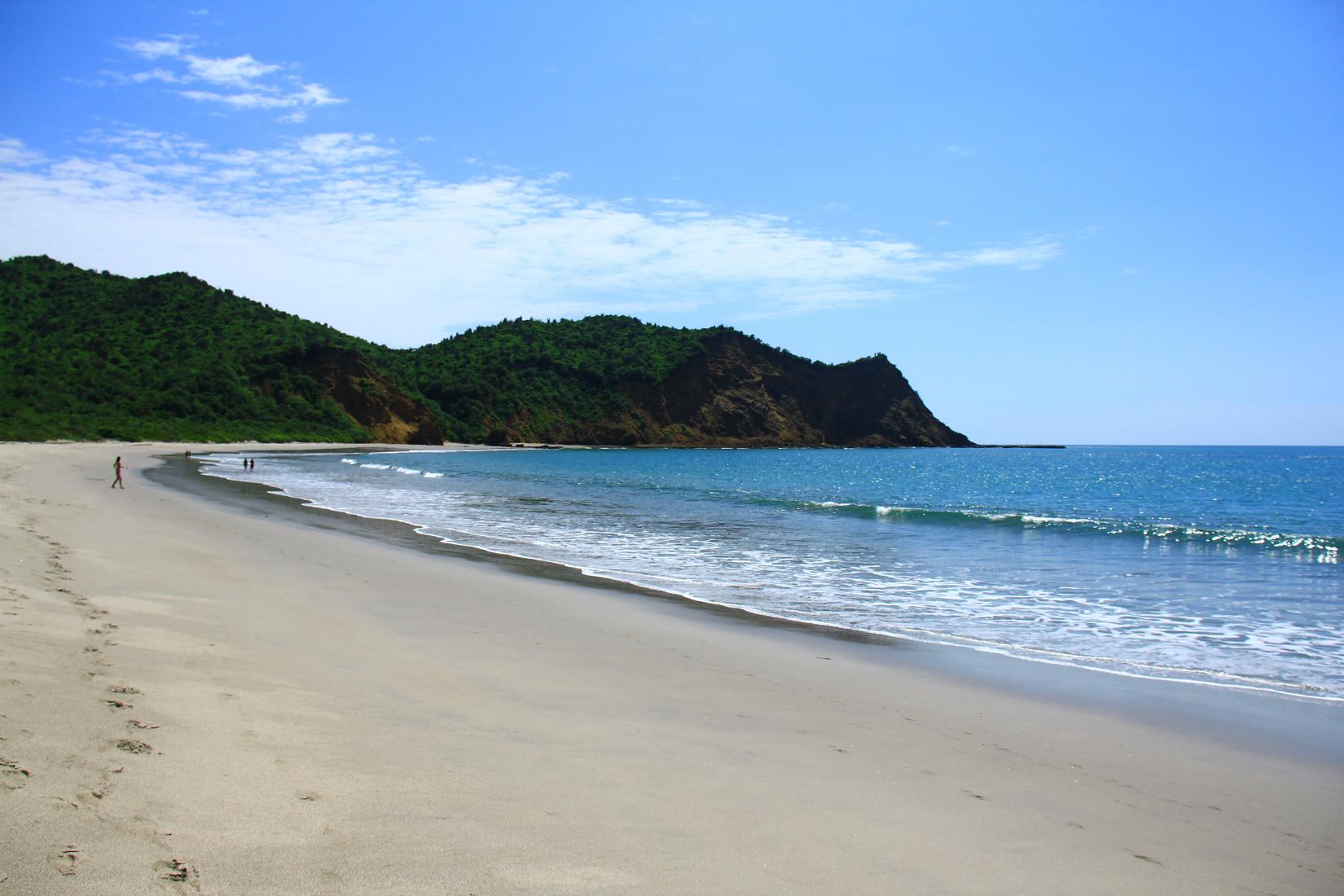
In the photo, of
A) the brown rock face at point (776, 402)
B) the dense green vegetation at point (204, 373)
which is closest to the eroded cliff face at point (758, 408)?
the brown rock face at point (776, 402)

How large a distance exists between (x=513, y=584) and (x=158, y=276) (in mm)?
107852

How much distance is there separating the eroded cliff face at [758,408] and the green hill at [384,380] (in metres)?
0.29

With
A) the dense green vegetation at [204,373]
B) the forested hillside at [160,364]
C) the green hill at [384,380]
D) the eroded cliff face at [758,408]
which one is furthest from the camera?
the eroded cliff face at [758,408]

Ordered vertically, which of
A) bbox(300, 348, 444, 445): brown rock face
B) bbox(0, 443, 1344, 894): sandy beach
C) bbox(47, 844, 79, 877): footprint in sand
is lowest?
bbox(0, 443, 1344, 894): sandy beach

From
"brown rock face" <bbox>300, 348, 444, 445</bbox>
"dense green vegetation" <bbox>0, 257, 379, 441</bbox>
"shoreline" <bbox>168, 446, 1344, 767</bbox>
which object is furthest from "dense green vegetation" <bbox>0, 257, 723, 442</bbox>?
"shoreline" <bbox>168, 446, 1344, 767</bbox>

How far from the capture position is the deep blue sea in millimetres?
10109

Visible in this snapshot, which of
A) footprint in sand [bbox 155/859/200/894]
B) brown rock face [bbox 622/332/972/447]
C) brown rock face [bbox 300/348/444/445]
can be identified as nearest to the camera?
footprint in sand [bbox 155/859/200/894]

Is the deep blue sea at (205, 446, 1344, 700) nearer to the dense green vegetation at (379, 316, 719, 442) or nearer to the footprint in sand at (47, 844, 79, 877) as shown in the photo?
the footprint in sand at (47, 844, 79, 877)

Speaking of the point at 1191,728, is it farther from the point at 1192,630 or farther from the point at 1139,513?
the point at 1139,513

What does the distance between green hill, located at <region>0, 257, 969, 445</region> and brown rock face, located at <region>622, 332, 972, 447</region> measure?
0.29 meters

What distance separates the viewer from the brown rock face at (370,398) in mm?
92750

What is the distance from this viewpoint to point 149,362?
78.5m

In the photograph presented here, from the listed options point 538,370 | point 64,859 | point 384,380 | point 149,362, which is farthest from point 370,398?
point 64,859

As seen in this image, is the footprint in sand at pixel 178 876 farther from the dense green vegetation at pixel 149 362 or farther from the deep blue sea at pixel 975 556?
the dense green vegetation at pixel 149 362
